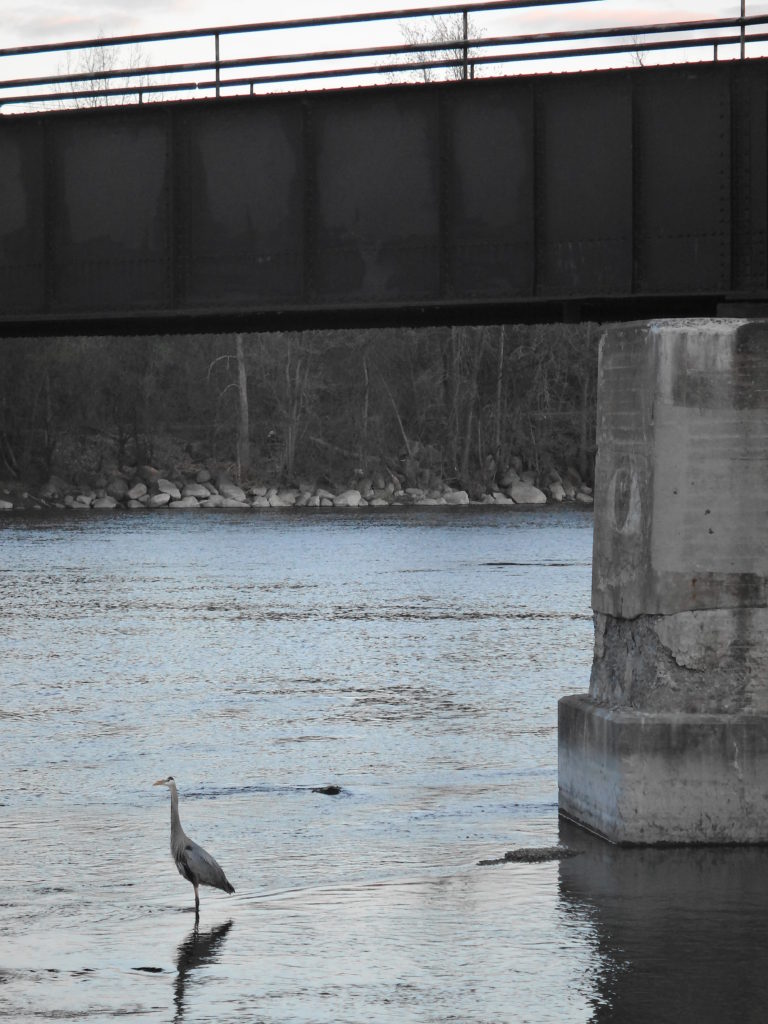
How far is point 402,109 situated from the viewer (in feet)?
65.3

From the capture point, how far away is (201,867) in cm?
1047

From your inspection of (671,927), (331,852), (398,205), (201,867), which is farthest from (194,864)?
(398,205)

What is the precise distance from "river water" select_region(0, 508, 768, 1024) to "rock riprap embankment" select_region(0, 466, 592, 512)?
5495 centimetres

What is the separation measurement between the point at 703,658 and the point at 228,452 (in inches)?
3174

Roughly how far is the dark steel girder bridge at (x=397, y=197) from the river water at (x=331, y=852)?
4.57m

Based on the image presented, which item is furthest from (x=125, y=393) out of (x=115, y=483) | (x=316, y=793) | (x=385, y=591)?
(x=316, y=793)

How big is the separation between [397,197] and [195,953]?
11.9m

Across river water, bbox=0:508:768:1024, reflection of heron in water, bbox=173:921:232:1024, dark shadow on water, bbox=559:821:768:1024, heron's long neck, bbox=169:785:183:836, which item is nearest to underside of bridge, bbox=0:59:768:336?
river water, bbox=0:508:768:1024

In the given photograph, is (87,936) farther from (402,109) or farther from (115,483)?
(115,483)

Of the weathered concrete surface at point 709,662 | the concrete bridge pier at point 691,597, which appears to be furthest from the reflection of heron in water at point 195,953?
the weathered concrete surface at point 709,662

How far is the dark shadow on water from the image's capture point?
8.85m

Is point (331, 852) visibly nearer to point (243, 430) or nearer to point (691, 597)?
point (691, 597)

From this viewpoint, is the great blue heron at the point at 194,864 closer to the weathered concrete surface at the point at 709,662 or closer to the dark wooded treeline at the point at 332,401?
the weathered concrete surface at the point at 709,662

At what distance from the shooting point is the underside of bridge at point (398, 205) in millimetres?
18609
